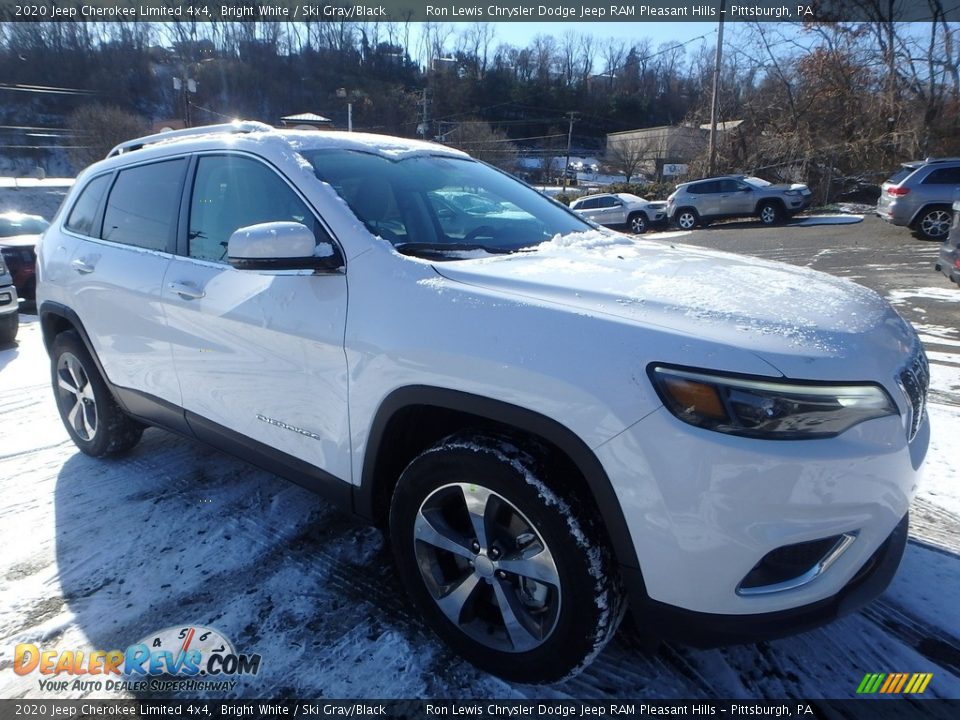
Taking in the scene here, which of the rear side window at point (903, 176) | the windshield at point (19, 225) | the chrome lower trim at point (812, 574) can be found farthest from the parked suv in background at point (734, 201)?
the chrome lower trim at point (812, 574)

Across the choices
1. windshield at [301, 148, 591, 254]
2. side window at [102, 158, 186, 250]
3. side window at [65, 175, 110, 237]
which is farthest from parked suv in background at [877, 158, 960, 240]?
side window at [65, 175, 110, 237]

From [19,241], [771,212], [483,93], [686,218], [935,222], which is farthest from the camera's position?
[483,93]

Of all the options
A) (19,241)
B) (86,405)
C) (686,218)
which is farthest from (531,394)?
(686,218)

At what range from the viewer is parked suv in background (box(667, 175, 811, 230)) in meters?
18.5

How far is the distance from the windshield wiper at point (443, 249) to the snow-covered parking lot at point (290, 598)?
135 cm

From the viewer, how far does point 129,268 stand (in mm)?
3045

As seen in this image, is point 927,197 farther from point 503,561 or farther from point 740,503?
point 503,561

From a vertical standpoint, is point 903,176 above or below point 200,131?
above

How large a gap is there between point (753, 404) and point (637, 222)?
2031cm

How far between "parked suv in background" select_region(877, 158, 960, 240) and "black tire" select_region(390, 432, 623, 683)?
14413mm

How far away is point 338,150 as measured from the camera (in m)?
2.62

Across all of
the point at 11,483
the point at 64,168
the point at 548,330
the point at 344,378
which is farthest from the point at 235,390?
the point at 64,168

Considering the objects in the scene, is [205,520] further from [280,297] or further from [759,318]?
[759,318]

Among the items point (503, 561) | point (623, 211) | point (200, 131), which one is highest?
point (200, 131)
